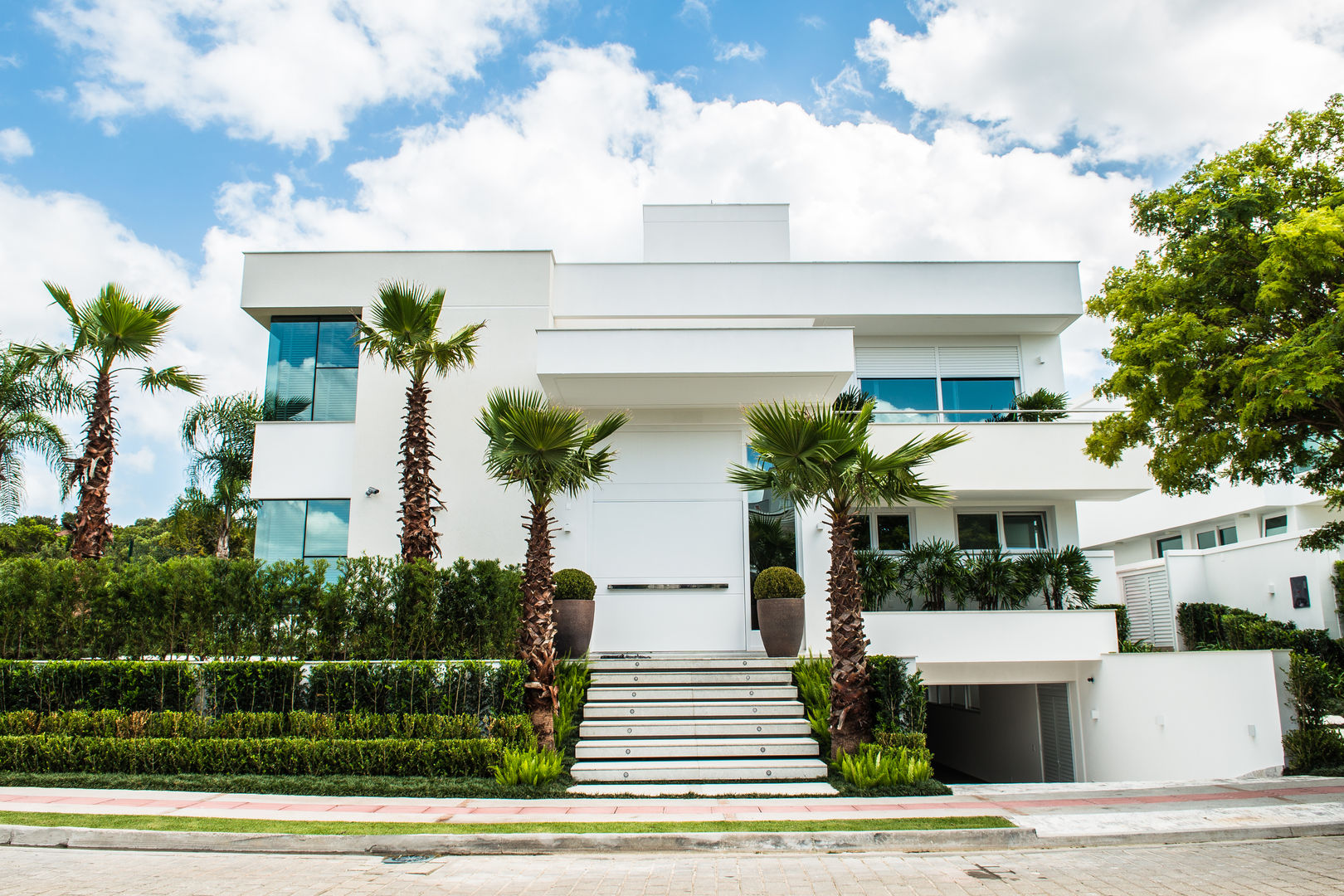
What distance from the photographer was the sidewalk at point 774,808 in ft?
24.5

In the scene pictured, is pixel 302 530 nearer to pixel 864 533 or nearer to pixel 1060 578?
pixel 864 533

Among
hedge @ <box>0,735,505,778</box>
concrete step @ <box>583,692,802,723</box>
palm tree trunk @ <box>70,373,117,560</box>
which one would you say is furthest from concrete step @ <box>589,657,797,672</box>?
palm tree trunk @ <box>70,373,117,560</box>

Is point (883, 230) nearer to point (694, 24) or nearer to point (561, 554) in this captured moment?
point (694, 24)

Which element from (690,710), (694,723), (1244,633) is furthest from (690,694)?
(1244,633)

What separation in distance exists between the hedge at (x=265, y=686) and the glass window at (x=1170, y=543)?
23508 millimetres

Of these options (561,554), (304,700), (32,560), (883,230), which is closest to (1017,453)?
(883,230)

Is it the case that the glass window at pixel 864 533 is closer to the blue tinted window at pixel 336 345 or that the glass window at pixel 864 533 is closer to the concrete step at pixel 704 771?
the concrete step at pixel 704 771

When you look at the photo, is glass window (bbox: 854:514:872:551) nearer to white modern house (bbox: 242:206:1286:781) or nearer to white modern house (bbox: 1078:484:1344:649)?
white modern house (bbox: 242:206:1286:781)

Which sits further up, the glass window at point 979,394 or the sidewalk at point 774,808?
the glass window at point 979,394

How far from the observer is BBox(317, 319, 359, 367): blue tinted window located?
15.2m

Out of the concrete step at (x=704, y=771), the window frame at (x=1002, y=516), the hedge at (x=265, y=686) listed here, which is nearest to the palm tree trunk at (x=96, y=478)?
the hedge at (x=265, y=686)

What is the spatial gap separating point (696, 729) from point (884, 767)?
245cm

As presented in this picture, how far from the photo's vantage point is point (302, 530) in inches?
575

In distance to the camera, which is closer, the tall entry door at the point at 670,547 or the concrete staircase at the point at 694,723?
the concrete staircase at the point at 694,723
